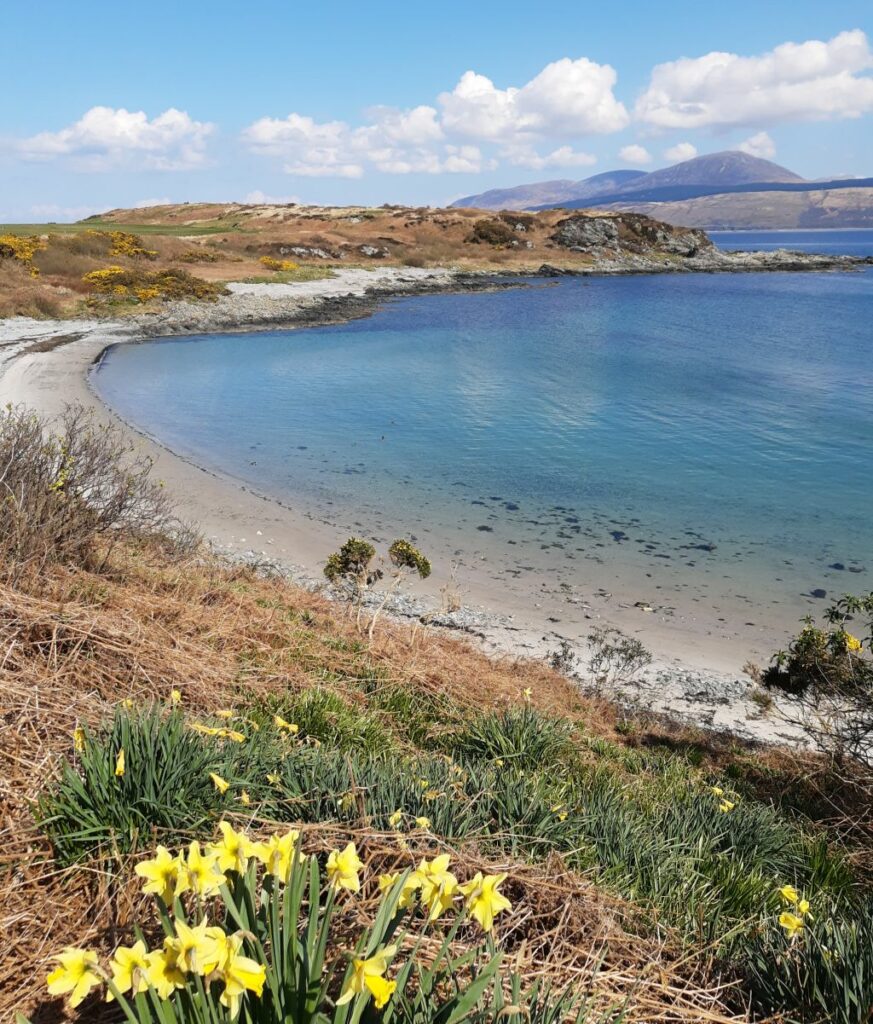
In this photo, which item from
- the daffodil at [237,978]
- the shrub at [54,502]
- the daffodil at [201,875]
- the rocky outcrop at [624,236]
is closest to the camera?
the daffodil at [237,978]

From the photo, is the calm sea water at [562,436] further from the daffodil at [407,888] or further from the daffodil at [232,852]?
the daffodil at [232,852]

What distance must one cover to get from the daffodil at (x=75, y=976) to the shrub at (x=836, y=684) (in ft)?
18.8

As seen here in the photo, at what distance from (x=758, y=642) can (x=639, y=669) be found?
2.61 m

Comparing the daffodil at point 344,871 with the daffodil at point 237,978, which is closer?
the daffodil at point 237,978

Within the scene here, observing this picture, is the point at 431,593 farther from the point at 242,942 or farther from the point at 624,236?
the point at 624,236

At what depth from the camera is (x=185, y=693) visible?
4586mm

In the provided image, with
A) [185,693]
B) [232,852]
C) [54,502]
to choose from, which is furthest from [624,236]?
[232,852]

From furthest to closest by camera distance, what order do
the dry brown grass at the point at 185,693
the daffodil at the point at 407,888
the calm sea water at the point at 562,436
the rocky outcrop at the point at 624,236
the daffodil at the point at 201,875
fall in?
the rocky outcrop at the point at 624,236 → the calm sea water at the point at 562,436 → the dry brown grass at the point at 185,693 → the daffodil at the point at 407,888 → the daffodil at the point at 201,875

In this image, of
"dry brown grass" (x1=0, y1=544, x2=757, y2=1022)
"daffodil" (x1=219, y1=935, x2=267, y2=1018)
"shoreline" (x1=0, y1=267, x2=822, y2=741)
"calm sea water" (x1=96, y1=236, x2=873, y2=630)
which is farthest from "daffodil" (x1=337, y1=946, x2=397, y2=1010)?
"calm sea water" (x1=96, y1=236, x2=873, y2=630)

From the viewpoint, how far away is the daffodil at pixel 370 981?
165 centimetres

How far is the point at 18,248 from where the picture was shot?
45625 mm

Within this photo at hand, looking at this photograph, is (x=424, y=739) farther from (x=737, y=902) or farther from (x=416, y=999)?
(x=416, y=999)

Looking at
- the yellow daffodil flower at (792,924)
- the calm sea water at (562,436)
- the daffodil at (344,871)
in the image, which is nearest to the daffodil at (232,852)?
the daffodil at (344,871)

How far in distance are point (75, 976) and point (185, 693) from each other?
2.99 metres
